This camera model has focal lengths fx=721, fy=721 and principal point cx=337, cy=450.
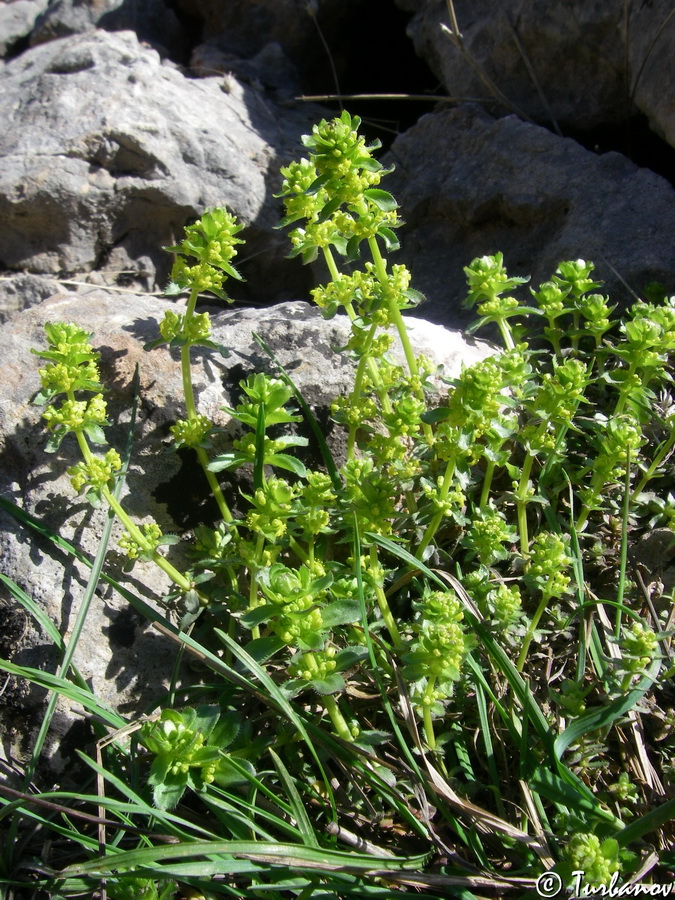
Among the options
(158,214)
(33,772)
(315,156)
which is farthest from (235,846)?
(158,214)

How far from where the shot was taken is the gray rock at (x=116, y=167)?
12.3ft

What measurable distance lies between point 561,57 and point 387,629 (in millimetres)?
3339

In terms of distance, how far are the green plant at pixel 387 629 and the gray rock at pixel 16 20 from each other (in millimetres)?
3611

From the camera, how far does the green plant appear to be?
184 cm

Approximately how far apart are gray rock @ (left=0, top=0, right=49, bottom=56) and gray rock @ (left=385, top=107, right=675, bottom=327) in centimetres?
285

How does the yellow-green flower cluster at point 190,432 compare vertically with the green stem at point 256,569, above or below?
above

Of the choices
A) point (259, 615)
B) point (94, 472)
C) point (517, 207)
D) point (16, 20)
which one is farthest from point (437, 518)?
point (16, 20)

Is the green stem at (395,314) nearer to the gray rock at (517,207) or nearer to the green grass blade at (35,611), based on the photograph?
the gray rock at (517,207)

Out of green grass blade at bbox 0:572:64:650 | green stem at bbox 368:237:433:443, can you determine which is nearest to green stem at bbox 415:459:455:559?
green stem at bbox 368:237:433:443

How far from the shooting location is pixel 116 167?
3.85m

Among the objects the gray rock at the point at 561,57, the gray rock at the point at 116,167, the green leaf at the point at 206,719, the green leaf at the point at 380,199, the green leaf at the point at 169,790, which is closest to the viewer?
the green leaf at the point at 169,790

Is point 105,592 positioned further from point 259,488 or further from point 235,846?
point 235,846

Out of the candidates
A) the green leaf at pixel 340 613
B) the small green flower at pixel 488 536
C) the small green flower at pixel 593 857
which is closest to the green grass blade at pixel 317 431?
the small green flower at pixel 488 536

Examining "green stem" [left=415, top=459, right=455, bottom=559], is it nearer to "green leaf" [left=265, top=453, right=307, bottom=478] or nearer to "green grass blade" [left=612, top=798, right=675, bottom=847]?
"green leaf" [left=265, top=453, right=307, bottom=478]
